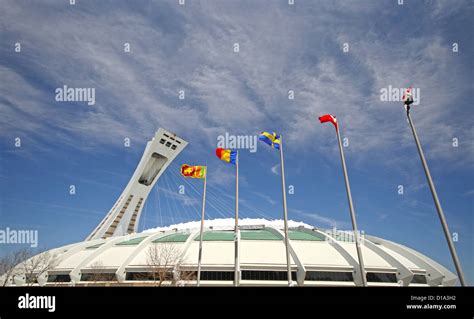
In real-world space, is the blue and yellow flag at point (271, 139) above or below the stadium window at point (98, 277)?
above

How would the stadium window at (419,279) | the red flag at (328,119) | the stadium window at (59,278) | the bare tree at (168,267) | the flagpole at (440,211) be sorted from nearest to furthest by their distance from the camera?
the flagpole at (440,211)
the red flag at (328,119)
the bare tree at (168,267)
the stadium window at (419,279)
the stadium window at (59,278)

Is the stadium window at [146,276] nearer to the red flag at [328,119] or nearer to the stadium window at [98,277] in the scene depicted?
the stadium window at [98,277]

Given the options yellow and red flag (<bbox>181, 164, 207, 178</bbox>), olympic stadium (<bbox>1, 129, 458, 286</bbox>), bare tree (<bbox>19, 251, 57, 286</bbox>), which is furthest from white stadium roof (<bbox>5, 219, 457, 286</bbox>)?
yellow and red flag (<bbox>181, 164, 207, 178</bbox>)

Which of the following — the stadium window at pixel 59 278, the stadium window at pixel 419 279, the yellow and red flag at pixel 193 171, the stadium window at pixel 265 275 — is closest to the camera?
the yellow and red flag at pixel 193 171

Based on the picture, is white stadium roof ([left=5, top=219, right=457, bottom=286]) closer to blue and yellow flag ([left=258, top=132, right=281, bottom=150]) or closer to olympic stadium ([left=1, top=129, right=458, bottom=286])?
olympic stadium ([left=1, top=129, right=458, bottom=286])

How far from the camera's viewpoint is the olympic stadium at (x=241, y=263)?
2881cm

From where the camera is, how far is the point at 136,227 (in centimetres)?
5128

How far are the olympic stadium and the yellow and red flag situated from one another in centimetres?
758

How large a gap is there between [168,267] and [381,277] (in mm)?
24617

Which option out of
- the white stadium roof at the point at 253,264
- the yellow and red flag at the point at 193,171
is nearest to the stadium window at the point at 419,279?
the white stadium roof at the point at 253,264

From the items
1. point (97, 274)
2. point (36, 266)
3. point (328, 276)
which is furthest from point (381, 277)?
point (36, 266)
